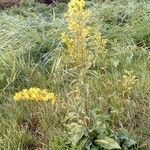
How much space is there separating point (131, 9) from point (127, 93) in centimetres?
257

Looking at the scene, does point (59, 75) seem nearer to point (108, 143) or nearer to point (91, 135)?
point (91, 135)

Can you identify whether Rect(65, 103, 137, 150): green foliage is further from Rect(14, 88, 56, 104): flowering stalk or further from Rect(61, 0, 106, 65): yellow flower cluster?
Rect(14, 88, 56, 104): flowering stalk

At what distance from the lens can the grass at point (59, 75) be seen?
3908 mm

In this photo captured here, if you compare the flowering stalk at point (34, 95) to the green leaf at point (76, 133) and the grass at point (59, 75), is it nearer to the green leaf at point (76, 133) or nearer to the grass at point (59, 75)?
the grass at point (59, 75)

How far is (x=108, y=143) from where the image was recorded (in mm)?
3404

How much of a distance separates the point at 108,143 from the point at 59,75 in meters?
1.69

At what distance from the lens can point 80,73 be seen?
3.42 meters

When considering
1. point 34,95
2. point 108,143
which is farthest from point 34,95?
point 108,143

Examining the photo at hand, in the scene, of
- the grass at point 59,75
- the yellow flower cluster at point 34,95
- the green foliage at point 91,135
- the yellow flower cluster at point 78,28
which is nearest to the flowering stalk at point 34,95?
the yellow flower cluster at point 34,95

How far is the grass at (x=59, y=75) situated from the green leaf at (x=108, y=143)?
12.4 inches

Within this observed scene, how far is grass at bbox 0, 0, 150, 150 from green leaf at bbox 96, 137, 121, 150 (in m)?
0.32

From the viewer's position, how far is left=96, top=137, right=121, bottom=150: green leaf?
3387mm

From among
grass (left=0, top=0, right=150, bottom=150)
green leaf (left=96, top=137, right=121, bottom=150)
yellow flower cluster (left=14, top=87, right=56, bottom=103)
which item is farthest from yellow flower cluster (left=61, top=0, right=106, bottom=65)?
yellow flower cluster (left=14, top=87, right=56, bottom=103)

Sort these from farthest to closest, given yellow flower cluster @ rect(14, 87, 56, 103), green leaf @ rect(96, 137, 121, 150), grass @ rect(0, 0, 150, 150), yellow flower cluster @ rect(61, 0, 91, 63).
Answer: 1. yellow flower cluster @ rect(14, 87, 56, 103)
2. grass @ rect(0, 0, 150, 150)
3. green leaf @ rect(96, 137, 121, 150)
4. yellow flower cluster @ rect(61, 0, 91, 63)
